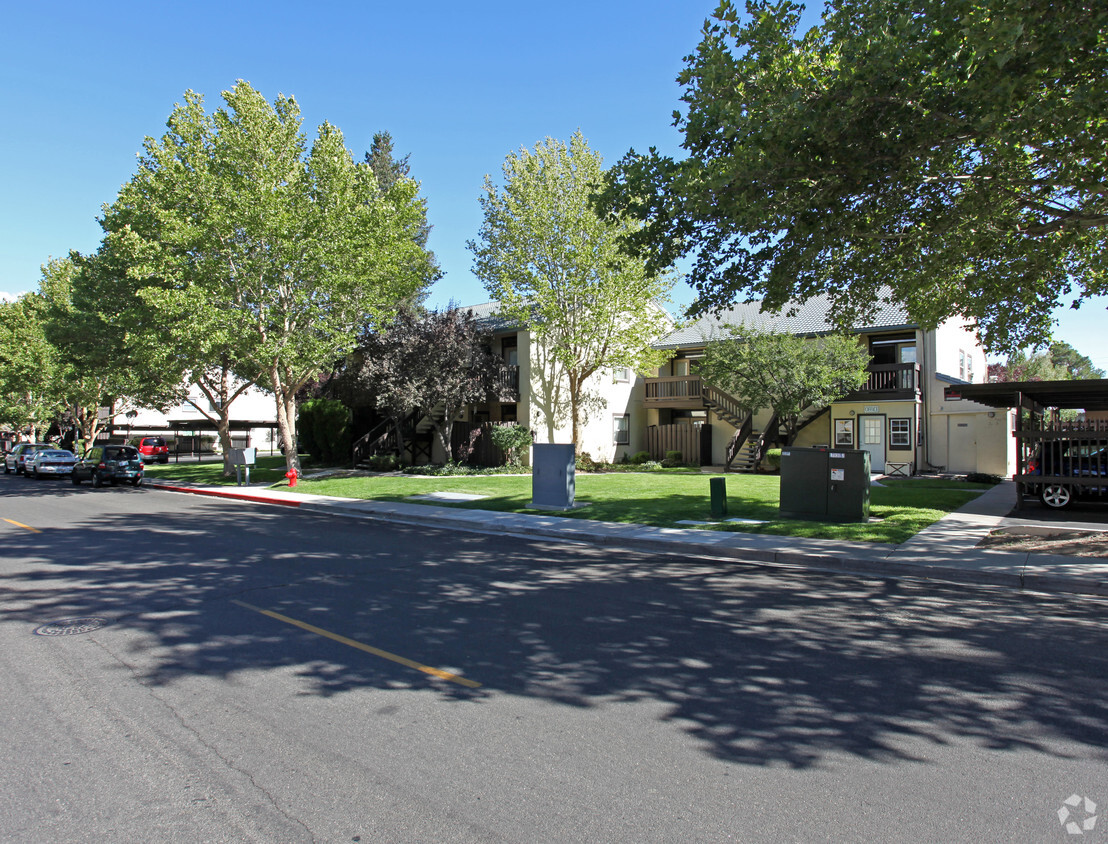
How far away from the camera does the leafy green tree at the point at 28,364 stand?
125ft

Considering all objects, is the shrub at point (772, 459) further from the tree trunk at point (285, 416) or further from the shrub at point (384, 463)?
the tree trunk at point (285, 416)

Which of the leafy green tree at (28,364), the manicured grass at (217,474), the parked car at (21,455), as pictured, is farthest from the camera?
the leafy green tree at (28,364)

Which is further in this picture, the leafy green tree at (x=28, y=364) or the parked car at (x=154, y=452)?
the parked car at (x=154, y=452)

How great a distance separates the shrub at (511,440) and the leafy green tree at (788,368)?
315 inches

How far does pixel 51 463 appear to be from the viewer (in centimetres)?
3006

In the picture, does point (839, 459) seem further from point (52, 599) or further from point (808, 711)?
point (52, 599)

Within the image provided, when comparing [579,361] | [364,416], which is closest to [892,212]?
[579,361]

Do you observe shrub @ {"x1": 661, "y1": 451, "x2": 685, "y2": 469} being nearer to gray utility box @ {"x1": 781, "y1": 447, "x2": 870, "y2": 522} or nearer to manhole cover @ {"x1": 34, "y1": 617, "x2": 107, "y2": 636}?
gray utility box @ {"x1": 781, "y1": 447, "x2": 870, "y2": 522}

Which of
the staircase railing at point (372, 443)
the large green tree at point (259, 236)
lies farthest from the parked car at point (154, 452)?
the large green tree at point (259, 236)

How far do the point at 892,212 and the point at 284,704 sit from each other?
11.5m

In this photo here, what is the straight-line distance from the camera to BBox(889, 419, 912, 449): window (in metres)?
26.4

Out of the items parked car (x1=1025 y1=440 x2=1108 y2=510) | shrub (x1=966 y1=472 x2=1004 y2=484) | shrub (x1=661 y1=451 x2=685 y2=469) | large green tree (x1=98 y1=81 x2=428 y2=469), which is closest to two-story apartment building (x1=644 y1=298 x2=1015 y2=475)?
shrub (x1=661 y1=451 x2=685 y2=469)

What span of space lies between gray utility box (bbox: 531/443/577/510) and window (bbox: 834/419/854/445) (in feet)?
55.0

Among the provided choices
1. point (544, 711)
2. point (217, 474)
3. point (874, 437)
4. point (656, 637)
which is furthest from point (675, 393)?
point (544, 711)
